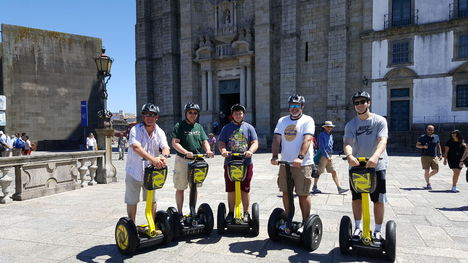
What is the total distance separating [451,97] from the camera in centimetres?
1811

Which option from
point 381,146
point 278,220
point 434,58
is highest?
point 434,58

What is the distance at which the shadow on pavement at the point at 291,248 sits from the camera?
3633 millimetres

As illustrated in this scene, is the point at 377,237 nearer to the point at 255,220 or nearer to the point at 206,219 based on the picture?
the point at 255,220

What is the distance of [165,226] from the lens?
4039 mm

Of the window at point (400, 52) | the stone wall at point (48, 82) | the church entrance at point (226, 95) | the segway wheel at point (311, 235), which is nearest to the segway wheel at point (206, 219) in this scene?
the segway wheel at point (311, 235)

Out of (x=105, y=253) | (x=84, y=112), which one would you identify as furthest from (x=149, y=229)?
(x=84, y=112)

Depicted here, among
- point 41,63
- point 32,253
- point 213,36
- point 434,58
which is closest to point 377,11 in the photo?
point 434,58

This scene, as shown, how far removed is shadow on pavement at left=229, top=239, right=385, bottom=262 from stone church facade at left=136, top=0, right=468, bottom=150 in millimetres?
16965

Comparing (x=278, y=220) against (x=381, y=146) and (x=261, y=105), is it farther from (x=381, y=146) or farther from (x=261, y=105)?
(x=261, y=105)

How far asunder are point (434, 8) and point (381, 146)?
1969cm

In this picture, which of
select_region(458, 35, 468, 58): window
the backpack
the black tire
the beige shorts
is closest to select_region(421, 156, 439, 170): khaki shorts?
the beige shorts

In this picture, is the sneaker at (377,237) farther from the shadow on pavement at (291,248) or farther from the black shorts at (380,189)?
the black shorts at (380,189)

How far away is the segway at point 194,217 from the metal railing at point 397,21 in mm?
19515

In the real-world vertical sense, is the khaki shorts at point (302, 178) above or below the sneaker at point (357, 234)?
above
